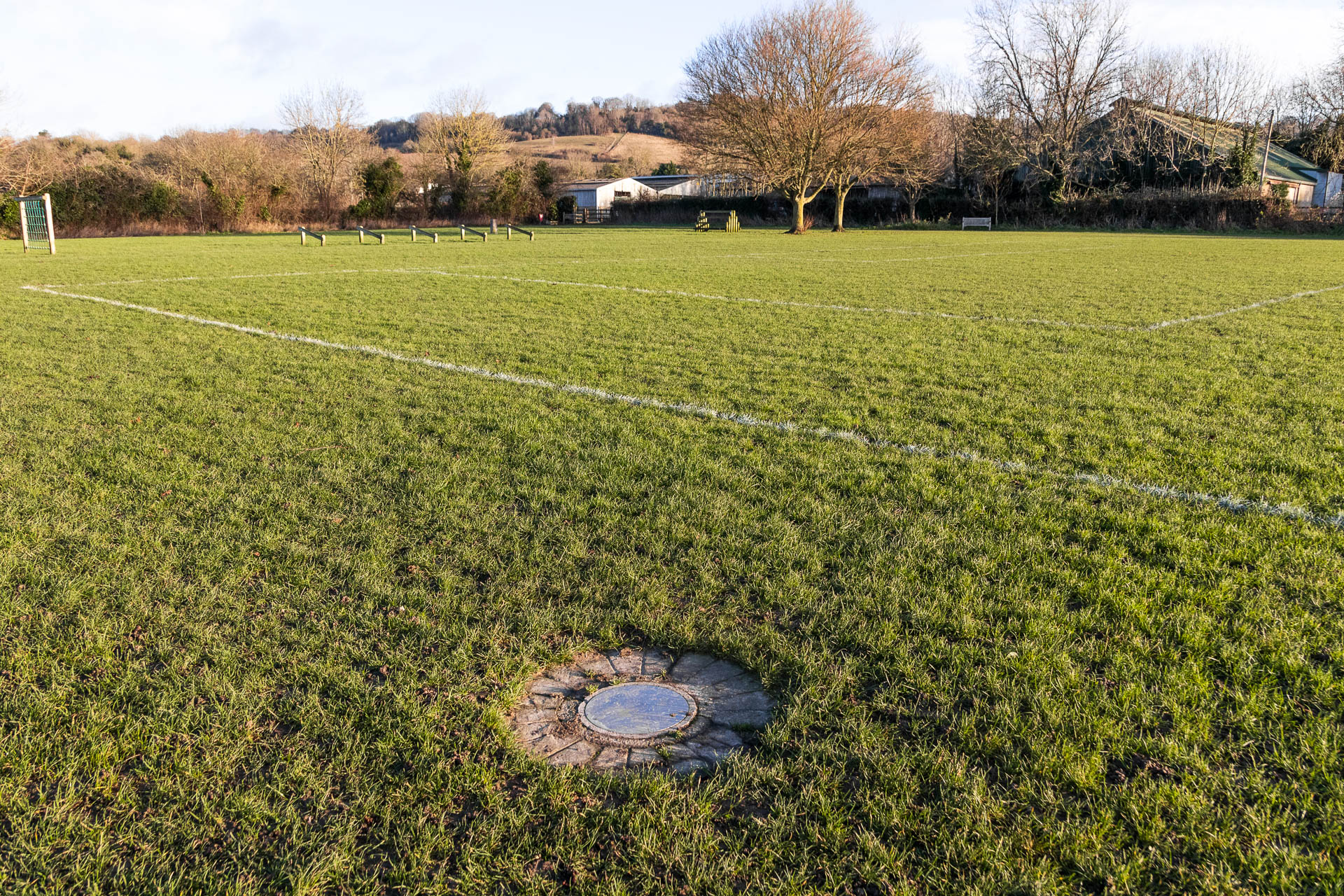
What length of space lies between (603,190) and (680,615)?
75.3m

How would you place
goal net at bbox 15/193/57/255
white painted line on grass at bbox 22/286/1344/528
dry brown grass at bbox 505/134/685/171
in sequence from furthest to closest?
dry brown grass at bbox 505/134/685/171, goal net at bbox 15/193/57/255, white painted line on grass at bbox 22/286/1344/528

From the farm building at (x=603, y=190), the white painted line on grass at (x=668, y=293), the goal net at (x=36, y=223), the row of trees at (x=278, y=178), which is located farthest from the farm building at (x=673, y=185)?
the white painted line on grass at (x=668, y=293)

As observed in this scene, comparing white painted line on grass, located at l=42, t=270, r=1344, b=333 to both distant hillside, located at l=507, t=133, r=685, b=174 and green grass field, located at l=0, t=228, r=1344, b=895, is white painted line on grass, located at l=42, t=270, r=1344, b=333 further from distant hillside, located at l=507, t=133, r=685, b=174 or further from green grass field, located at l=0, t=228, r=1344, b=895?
distant hillside, located at l=507, t=133, r=685, b=174

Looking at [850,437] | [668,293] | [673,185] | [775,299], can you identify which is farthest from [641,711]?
[673,185]

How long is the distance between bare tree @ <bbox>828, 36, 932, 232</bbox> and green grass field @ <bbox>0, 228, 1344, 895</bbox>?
33.1m

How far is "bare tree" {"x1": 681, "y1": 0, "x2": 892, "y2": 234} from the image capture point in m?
37.4

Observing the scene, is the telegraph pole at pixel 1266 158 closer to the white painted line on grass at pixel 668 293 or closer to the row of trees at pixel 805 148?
the row of trees at pixel 805 148

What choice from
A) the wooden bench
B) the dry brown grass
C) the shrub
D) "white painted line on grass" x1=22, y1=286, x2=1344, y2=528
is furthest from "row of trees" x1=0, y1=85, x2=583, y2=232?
the dry brown grass

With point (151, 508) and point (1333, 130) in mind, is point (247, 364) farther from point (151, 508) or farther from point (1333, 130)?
point (1333, 130)

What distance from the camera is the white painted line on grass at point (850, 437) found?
3904mm

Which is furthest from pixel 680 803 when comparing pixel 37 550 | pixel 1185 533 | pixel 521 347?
pixel 521 347

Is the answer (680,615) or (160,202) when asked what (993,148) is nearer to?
(160,202)

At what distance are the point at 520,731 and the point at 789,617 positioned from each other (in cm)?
105

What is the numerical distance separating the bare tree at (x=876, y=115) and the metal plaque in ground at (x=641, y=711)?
3815 centimetres
